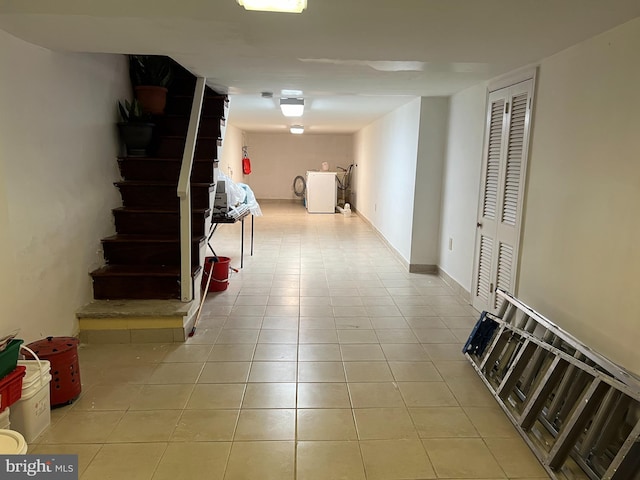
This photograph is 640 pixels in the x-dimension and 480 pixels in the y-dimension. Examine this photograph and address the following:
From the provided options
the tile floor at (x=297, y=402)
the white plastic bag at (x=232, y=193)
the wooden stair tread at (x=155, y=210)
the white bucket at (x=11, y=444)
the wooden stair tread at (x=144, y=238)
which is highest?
the white plastic bag at (x=232, y=193)

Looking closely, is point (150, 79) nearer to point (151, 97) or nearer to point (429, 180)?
point (151, 97)

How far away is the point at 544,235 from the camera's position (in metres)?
2.84

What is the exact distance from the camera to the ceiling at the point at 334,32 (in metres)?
2.00

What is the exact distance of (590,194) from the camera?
7.78 ft

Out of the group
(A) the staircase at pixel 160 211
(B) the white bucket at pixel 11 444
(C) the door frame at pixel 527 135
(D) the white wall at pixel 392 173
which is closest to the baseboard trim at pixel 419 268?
(D) the white wall at pixel 392 173

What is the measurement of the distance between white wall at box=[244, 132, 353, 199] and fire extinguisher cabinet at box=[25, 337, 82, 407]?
10210 millimetres

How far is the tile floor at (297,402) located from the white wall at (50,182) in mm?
502

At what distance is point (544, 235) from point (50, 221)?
317cm

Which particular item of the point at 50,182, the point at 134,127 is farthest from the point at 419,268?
the point at 50,182

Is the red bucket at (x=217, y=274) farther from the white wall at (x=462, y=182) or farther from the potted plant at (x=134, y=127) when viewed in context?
the white wall at (x=462, y=182)

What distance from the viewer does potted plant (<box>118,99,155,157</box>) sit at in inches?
155

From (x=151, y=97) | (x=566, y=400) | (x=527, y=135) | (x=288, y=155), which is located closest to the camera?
(x=566, y=400)

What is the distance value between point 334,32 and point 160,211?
2234mm

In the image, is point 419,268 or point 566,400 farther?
point 419,268
